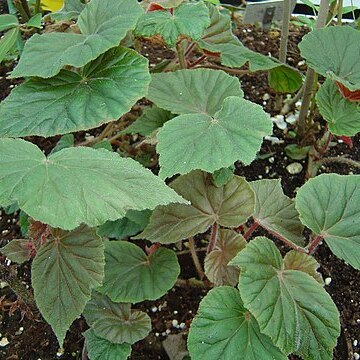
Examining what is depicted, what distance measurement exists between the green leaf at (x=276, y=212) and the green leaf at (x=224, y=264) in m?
0.05

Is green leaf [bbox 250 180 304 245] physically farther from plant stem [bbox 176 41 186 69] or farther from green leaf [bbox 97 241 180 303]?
plant stem [bbox 176 41 186 69]

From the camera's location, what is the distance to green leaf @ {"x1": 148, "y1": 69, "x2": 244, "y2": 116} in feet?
3.22

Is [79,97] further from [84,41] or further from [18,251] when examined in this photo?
[18,251]

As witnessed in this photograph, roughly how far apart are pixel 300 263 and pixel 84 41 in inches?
19.7

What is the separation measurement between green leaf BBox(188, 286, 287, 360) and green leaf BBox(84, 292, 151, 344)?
0.17 metres

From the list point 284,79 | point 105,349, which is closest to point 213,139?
point 105,349

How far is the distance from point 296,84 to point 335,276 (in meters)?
0.42

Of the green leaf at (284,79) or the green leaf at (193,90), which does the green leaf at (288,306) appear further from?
the green leaf at (284,79)

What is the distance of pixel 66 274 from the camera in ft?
2.64

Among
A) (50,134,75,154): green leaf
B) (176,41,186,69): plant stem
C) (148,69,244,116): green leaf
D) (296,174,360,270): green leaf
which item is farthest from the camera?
(50,134,75,154): green leaf

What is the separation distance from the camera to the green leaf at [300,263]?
2.83ft

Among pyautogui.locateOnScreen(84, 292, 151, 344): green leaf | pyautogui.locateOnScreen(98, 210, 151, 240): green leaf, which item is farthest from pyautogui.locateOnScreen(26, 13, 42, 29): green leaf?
pyautogui.locateOnScreen(84, 292, 151, 344): green leaf

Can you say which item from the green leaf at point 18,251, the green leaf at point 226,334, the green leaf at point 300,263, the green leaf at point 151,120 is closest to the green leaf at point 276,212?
the green leaf at point 300,263

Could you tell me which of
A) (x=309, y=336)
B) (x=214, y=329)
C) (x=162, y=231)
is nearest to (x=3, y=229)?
(x=162, y=231)
